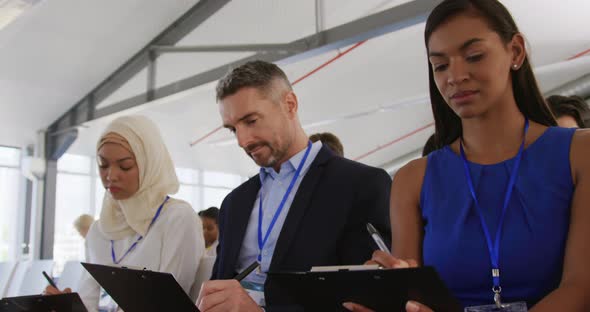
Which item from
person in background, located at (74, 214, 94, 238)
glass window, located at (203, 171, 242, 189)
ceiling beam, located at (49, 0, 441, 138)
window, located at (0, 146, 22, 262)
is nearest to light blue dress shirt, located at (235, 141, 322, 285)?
ceiling beam, located at (49, 0, 441, 138)

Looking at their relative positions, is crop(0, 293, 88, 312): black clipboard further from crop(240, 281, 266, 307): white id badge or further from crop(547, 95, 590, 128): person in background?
crop(547, 95, 590, 128): person in background

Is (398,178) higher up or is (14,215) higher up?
(398,178)

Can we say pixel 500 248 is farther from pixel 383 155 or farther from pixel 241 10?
pixel 383 155

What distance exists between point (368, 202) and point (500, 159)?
1.96ft

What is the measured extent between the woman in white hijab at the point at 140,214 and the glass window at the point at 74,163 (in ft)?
30.3

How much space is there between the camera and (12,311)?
6.41 ft

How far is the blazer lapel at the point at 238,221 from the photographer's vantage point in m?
2.03

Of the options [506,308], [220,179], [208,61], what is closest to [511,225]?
[506,308]

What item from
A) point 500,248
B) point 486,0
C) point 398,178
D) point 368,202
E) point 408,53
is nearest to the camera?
point 500,248

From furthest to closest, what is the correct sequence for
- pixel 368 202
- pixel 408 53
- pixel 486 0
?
pixel 408 53
pixel 368 202
pixel 486 0

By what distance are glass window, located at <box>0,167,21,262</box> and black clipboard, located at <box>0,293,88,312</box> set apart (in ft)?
29.9

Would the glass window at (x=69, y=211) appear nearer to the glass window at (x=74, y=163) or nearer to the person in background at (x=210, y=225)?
the glass window at (x=74, y=163)

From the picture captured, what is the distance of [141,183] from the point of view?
8.35 ft

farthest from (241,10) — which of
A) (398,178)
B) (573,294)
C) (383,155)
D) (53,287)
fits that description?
(383,155)
